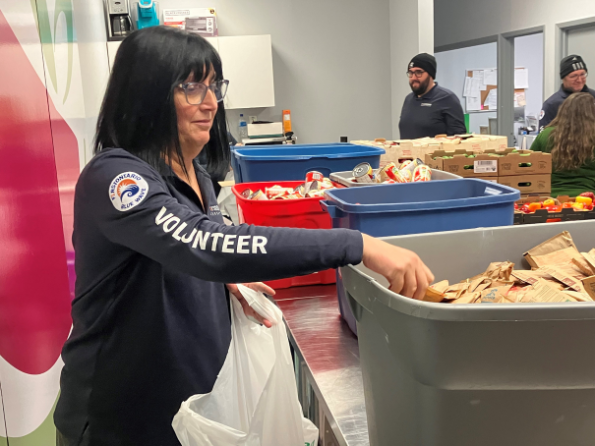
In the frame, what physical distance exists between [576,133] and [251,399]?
2786 mm

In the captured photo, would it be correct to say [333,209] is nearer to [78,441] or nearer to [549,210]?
[78,441]

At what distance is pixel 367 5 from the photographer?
6152 mm

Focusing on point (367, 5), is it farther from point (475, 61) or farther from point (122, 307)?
point (122, 307)

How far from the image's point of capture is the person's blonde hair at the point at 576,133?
10.4 ft

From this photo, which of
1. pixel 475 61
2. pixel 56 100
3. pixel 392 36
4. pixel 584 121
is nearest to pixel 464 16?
pixel 475 61

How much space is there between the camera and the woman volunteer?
866 mm

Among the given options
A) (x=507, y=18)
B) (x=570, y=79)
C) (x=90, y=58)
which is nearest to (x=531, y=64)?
(x=507, y=18)

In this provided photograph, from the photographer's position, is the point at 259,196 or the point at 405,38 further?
the point at 405,38

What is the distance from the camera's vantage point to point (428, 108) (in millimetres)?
4379

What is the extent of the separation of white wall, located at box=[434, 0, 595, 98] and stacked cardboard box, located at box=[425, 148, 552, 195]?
368 cm

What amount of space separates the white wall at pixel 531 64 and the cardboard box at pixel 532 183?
225 inches

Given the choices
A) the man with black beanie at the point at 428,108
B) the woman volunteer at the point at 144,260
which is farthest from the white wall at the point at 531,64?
the woman volunteer at the point at 144,260

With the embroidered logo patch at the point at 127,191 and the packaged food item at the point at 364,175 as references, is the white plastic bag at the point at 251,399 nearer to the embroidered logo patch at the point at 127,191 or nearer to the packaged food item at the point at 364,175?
the embroidered logo patch at the point at 127,191

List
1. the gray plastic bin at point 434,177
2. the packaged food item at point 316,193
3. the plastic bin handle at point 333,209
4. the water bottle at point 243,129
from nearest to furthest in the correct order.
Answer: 1. the plastic bin handle at point 333,209
2. the gray plastic bin at point 434,177
3. the packaged food item at point 316,193
4. the water bottle at point 243,129
